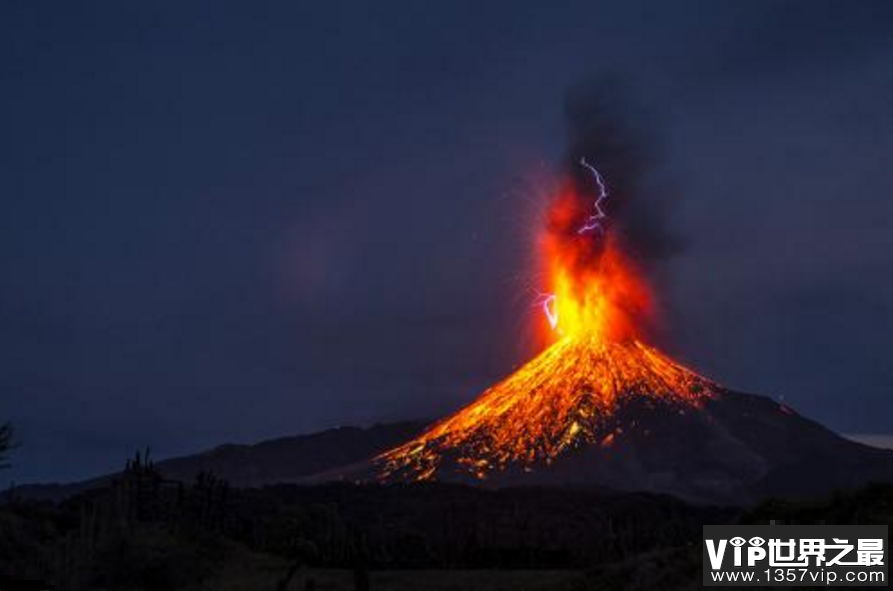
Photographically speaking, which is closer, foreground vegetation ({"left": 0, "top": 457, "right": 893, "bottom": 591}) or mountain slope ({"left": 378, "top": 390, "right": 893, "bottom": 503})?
foreground vegetation ({"left": 0, "top": 457, "right": 893, "bottom": 591})

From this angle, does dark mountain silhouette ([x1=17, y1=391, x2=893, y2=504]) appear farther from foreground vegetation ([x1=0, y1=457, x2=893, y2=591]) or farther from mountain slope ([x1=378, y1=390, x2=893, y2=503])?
foreground vegetation ([x1=0, y1=457, x2=893, y2=591])

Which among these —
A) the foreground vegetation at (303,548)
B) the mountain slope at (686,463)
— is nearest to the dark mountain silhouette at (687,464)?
the mountain slope at (686,463)

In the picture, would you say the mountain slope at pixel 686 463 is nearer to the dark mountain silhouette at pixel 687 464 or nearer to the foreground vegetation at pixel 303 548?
the dark mountain silhouette at pixel 687 464

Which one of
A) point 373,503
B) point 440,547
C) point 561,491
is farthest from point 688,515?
point 440,547

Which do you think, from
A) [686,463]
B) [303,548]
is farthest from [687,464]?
[303,548]

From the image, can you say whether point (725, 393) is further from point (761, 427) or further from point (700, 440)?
point (700, 440)

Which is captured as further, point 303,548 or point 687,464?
point 687,464

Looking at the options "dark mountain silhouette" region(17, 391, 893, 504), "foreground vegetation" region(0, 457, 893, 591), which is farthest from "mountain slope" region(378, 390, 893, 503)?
"foreground vegetation" region(0, 457, 893, 591)

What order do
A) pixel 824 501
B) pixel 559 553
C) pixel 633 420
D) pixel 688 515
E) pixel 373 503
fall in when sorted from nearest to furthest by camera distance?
pixel 824 501
pixel 559 553
pixel 688 515
pixel 373 503
pixel 633 420

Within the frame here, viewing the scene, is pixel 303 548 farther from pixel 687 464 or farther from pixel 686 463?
pixel 686 463

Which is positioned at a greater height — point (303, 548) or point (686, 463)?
point (686, 463)

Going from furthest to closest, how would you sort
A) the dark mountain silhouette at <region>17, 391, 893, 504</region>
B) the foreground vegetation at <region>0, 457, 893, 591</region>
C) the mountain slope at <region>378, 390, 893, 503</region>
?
the dark mountain silhouette at <region>17, 391, 893, 504</region>
the mountain slope at <region>378, 390, 893, 503</region>
the foreground vegetation at <region>0, 457, 893, 591</region>
